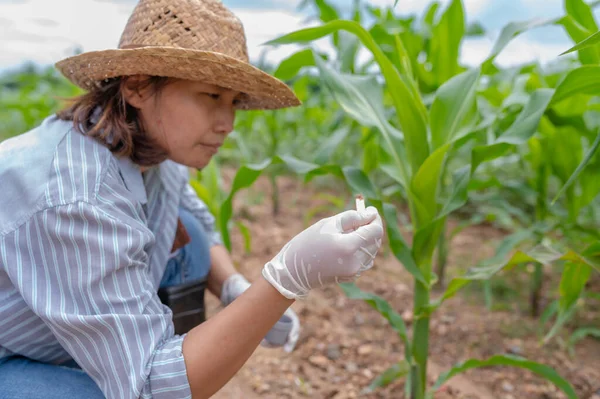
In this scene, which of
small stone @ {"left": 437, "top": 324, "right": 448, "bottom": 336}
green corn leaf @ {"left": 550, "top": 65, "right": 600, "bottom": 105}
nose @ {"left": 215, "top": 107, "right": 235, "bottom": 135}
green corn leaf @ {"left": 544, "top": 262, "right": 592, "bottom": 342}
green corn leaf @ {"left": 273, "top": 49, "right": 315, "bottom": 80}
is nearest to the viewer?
green corn leaf @ {"left": 550, "top": 65, "right": 600, "bottom": 105}

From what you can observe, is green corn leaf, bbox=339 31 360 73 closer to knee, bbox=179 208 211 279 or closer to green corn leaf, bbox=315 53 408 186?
green corn leaf, bbox=315 53 408 186

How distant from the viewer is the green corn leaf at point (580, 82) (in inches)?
37.1

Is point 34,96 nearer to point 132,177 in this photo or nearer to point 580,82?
point 132,177

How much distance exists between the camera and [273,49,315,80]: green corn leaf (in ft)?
4.14

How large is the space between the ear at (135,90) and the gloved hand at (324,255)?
1.42 ft

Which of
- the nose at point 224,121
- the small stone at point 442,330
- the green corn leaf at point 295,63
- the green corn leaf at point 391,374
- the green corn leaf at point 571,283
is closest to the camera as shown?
the nose at point 224,121

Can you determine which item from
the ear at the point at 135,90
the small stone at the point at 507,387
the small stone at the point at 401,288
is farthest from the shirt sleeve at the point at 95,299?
the small stone at the point at 401,288

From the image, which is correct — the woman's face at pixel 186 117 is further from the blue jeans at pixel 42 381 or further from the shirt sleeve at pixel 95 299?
the blue jeans at pixel 42 381

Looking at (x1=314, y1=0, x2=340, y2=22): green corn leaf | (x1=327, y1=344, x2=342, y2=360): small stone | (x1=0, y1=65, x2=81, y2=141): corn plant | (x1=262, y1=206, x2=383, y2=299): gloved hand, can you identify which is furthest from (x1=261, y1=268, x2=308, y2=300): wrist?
(x1=0, y1=65, x2=81, y2=141): corn plant

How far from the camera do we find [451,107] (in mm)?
1124

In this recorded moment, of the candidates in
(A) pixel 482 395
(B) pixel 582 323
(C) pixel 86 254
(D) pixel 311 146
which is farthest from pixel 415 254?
(D) pixel 311 146

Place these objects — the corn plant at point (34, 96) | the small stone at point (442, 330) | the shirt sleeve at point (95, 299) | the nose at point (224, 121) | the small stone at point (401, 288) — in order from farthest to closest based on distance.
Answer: the corn plant at point (34, 96)
the small stone at point (401, 288)
the small stone at point (442, 330)
the nose at point (224, 121)
the shirt sleeve at point (95, 299)

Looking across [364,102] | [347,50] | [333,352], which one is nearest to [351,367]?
[333,352]

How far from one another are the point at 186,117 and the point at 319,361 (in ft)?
2.97
